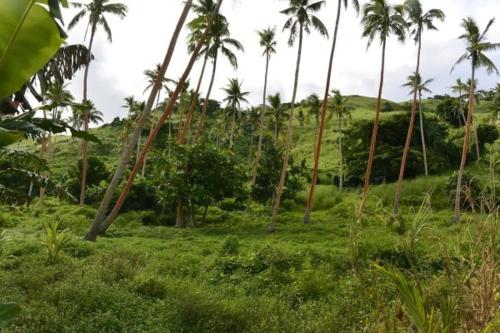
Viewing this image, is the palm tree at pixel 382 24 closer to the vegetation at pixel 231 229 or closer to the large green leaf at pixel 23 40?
the vegetation at pixel 231 229

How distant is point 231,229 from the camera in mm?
22781

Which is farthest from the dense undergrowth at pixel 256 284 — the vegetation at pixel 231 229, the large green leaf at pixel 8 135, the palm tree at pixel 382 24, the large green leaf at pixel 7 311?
the palm tree at pixel 382 24

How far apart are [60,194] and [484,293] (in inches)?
240

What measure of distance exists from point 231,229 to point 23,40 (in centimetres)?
2082

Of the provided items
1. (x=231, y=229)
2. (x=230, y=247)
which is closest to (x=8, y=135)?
(x=230, y=247)

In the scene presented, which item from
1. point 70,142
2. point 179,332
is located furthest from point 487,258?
point 70,142

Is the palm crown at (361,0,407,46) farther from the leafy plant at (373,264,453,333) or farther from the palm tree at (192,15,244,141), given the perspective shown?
the leafy plant at (373,264,453,333)

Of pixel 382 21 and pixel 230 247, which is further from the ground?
pixel 382 21

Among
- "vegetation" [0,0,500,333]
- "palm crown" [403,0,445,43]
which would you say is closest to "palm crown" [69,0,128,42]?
"vegetation" [0,0,500,333]

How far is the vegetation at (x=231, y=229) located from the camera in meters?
3.36

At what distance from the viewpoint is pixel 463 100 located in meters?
35.9

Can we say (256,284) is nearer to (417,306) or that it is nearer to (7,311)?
(417,306)

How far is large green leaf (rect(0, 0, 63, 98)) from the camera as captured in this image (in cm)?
220

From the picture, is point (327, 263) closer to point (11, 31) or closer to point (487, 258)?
point (487, 258)
